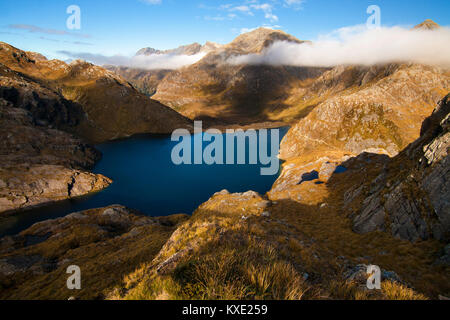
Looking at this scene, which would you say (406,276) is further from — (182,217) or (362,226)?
(182,217)

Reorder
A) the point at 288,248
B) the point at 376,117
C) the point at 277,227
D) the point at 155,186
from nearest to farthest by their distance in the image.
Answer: the point at 288,248, the point at 277,227, the point at 155,186, the point at 376,117

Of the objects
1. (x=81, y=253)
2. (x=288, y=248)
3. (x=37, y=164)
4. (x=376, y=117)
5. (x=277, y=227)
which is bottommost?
(x=81, y=253)

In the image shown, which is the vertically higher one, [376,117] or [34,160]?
[376,117]

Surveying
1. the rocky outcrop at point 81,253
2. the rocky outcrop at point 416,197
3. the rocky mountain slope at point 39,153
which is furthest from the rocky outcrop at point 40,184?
the rocky outcrop at point 416,197

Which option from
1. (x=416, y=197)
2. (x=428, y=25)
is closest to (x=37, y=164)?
(x=416, y=197)

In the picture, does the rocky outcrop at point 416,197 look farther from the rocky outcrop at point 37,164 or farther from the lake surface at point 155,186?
the rocky outcrop at point 37,164

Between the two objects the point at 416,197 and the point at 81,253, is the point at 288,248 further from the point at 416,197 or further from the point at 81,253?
the point at 81,253

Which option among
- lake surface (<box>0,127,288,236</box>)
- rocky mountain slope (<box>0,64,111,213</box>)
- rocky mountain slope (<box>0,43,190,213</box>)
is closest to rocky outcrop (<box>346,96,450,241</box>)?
lake surface (<box>0,127,288,236</box>)
